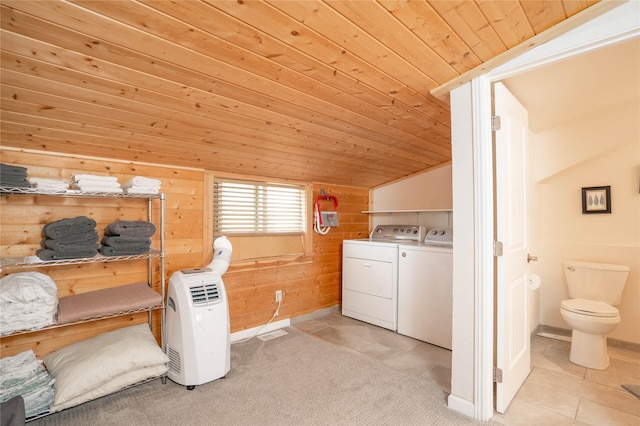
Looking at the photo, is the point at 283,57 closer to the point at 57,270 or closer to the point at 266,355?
the point at 57,270

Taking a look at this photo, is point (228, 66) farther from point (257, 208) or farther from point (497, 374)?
point (497, 374)

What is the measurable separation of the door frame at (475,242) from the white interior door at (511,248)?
0.07 metres

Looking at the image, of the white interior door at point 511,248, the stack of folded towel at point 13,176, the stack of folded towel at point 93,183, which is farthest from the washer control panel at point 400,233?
the stack of folded towel at point 13,176

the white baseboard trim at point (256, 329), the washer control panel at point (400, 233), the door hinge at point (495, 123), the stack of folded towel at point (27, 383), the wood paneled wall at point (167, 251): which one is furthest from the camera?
the washer control panel at point (400, 233)

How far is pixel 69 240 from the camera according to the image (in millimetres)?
1839

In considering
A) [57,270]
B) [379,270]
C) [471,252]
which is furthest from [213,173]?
[471,252]

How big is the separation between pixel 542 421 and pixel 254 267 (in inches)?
96.3

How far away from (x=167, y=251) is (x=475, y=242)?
7.52 ft

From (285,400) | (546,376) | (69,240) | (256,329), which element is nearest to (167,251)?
(69,240)

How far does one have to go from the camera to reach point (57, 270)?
2.01 metres

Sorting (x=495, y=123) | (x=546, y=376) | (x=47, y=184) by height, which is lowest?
(x=546, y=376)

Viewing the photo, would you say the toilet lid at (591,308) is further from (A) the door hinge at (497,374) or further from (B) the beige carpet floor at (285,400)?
(B) the beige carpet floor at (285,400)

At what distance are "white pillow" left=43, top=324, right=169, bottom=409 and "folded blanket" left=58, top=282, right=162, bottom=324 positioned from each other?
24 cm

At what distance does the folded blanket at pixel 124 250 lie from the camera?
1.99 meters
